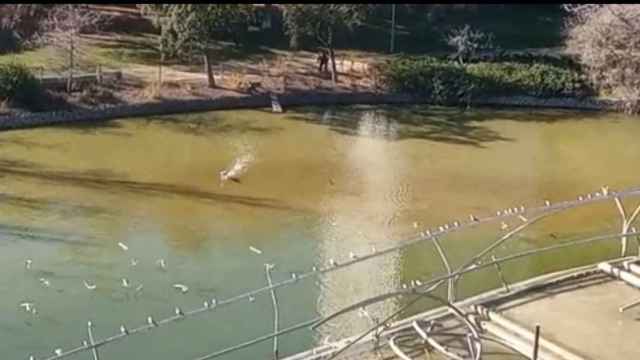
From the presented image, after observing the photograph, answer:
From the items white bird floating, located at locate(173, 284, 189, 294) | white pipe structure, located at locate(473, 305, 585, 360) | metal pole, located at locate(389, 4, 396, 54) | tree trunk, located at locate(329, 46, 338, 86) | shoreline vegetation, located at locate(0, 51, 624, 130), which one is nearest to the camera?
white pipe structure, located at locate(473, 305, 585, 360)

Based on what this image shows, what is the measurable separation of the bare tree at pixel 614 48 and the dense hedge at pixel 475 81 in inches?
35.9

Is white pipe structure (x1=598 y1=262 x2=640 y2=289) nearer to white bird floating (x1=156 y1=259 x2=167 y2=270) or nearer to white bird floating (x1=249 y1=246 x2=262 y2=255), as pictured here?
white bird floating (x1=249 y1=246 x2=262 y2=255)

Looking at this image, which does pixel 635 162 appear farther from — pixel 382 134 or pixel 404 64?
pixel 404 64

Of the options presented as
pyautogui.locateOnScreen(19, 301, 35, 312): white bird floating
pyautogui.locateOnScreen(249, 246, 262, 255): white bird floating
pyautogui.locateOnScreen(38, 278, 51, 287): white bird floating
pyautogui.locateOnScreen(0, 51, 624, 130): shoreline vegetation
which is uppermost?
pyautogui.locateOnScreen(0, 51, 624, 130): shoreline vegetation

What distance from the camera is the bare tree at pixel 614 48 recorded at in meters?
28.3

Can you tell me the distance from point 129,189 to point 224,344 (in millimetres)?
7713

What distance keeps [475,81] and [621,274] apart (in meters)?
18.0

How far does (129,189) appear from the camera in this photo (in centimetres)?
2197

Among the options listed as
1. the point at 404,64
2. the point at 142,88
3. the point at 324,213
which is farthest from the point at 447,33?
the point at 324,213

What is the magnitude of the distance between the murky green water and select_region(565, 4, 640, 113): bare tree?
87cm

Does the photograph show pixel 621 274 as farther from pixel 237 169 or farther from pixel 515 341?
pixel 237 169

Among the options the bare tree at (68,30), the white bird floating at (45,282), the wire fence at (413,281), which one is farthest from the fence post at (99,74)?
the wire fence at (413,281)

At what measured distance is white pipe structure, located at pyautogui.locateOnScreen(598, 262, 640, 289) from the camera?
489 inches

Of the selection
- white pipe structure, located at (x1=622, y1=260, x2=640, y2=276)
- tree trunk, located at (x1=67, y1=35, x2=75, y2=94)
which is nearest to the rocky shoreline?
tree trunk, located at (x1=67, y1=35, x2=75, y2=94)
